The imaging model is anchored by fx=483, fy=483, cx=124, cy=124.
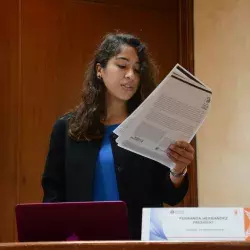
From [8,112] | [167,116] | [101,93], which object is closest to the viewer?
[167,116]

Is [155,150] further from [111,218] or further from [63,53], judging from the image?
[63,53]

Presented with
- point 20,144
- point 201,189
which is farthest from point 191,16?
point 20,144

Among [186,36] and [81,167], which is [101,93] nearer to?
[81,167]

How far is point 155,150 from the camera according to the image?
1.10 metres

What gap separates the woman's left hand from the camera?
111 cm

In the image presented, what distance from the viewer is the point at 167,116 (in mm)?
1038

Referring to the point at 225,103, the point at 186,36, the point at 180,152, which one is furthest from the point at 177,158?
the point at 186,36

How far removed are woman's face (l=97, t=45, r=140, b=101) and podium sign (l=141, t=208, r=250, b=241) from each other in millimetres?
480

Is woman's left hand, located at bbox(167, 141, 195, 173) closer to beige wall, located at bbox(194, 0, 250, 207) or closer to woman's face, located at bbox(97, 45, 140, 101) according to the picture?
woman's face, located at bbox(97, 45, 140, 101)

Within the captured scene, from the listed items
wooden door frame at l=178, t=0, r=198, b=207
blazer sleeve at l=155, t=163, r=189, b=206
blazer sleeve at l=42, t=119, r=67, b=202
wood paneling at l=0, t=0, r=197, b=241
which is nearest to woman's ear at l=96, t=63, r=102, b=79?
blazer sleeve at l=42, t=119, r=67, b=202

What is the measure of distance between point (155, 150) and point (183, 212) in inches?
10.5

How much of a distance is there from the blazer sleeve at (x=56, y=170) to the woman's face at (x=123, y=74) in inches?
7.0
